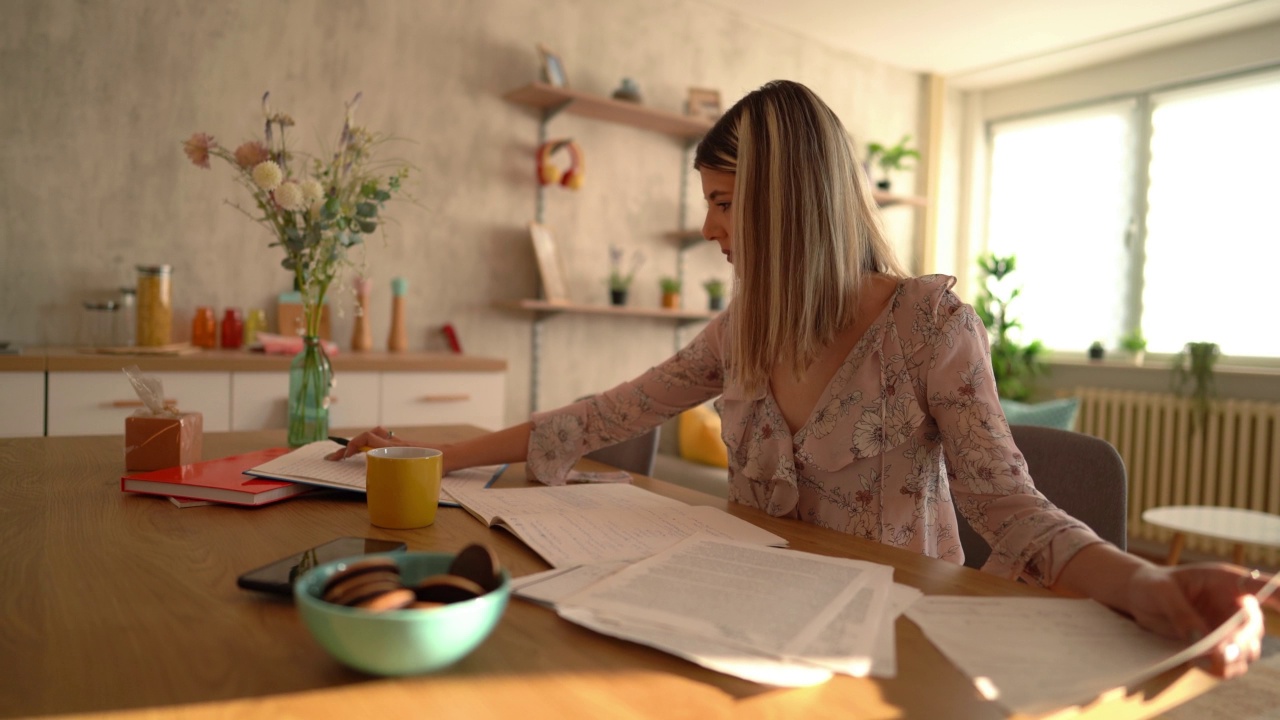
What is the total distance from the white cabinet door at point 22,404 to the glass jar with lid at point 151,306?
380mm

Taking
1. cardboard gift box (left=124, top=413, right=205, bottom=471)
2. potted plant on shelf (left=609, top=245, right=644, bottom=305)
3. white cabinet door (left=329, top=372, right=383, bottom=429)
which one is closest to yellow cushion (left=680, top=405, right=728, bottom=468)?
potted plant on shelf (left=609, top=245, right=644, bottom=305)

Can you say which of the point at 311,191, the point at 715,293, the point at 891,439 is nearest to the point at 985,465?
the point at 891,439

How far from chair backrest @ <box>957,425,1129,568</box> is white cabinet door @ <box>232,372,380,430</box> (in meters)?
1.82

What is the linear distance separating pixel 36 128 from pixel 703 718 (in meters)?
3.01

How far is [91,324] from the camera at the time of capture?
9.02ft

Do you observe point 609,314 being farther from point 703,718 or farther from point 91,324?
point 703,718

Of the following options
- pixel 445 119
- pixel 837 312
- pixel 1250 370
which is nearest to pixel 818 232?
→ pixel 837 312

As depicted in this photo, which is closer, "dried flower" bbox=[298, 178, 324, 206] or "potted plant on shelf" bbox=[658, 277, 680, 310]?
"dried flower" bbox=[298, 178, 324, 206]

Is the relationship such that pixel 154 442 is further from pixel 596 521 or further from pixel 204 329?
pixel 204 329

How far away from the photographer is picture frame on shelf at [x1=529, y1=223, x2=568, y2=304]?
3.51 meters

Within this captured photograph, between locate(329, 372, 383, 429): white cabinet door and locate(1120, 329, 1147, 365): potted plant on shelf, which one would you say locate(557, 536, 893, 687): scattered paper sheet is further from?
locate(1120, 329, 1147, 365): potted plant on shelf

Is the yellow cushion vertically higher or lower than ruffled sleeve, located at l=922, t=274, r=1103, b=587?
lower

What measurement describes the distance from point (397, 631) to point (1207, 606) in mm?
595

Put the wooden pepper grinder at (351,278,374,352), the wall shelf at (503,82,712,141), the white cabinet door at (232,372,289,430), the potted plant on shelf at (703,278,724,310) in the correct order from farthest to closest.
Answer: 1. the potted plant on shelf at (703,278,724,310)
2. the wall shelf at (503,82,712,141)
3. the wooden pepper grinder at (351,278,374,352)
4. the white cabinet door at (232,372,289,430)
